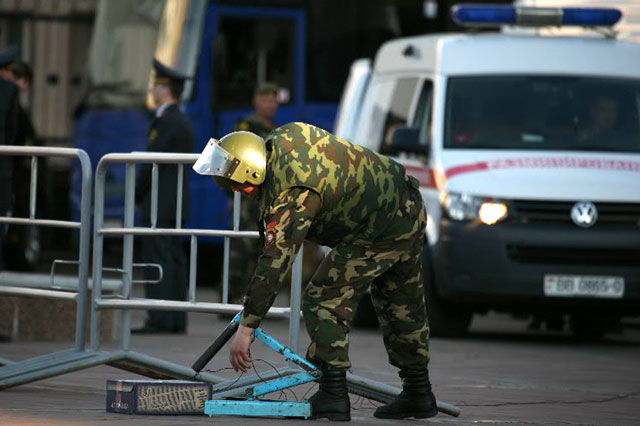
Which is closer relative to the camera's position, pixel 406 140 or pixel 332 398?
pixel 332 398

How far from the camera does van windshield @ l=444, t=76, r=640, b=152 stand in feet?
47.3

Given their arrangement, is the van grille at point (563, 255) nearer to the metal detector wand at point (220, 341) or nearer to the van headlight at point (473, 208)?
the van headlight at point (473, 208)

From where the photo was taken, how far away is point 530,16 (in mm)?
15719

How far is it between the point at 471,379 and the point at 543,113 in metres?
3.95

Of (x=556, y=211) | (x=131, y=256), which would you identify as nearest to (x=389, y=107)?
(x=556, y=211)

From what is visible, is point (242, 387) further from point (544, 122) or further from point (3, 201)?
point (544, 122)

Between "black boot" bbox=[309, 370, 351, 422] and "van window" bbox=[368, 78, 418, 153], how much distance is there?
6.33 metres

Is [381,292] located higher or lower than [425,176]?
higher

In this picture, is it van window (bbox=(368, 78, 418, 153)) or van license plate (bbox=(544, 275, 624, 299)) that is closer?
→ van license plate (bbox=(544, 275, 624, 299))

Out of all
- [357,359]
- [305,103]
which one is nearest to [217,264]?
[305,103]

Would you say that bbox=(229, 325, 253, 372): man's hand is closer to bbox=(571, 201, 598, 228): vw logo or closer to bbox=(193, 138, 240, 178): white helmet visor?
bbox=(193, 138, 240, 178): white helmet visor

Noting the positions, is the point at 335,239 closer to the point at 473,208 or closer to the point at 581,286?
the point at 473,208

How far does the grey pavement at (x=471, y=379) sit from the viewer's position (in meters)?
8.79

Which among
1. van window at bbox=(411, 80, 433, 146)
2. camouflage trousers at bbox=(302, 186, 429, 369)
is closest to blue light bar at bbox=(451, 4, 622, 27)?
van window at bbox=(411, 80, 433, 146)
